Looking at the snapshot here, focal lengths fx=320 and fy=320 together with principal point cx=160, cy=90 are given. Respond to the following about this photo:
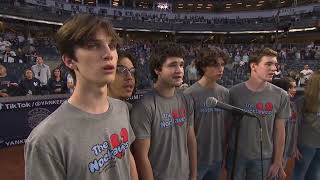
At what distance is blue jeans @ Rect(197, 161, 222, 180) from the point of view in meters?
3.39

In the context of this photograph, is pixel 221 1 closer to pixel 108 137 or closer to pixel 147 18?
pixel 147 18

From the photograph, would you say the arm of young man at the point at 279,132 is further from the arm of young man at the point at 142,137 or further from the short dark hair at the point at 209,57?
the arm of young man at the point at 142,137

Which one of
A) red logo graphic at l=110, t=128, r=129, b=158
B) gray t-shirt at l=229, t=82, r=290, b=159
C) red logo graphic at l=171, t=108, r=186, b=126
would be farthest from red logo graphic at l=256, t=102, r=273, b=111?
red logo graphic at l=110, t=128, r=129, b=158

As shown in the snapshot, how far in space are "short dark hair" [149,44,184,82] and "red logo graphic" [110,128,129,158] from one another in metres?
1.06

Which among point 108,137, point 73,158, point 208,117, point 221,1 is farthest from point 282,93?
point 221,1

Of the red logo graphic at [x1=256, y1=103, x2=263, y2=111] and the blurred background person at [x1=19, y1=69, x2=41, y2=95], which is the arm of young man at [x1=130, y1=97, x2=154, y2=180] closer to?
the red logo graphic at [x1=256, y1=103, x2=263, y2=111]

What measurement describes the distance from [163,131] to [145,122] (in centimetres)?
19

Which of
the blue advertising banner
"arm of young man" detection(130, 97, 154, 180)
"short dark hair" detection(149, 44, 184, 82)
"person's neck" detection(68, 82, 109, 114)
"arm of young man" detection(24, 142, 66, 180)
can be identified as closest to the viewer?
"arm of young man" detection(24, 142, 66, 180)

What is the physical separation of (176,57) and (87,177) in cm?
151

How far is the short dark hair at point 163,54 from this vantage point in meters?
2.87

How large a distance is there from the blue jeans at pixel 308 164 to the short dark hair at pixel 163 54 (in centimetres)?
228

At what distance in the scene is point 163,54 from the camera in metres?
2.88

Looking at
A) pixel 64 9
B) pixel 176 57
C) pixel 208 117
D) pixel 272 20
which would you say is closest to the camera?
pixel 176 57

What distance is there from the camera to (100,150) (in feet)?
5.69
